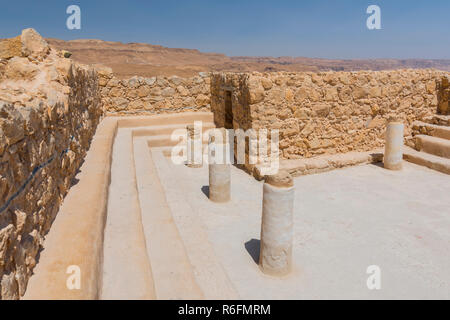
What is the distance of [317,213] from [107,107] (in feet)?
27.3

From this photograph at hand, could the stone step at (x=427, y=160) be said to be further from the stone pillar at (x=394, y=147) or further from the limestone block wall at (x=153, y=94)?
the limestone block wall at (x=153, y=94)

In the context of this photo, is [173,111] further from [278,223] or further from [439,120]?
[278,223]

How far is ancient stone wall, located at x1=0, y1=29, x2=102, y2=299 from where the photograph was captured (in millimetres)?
2008

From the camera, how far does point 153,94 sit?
37.7ft

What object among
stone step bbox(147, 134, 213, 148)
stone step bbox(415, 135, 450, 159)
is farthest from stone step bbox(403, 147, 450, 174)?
stone step bbox(147, 134, 213, 148)

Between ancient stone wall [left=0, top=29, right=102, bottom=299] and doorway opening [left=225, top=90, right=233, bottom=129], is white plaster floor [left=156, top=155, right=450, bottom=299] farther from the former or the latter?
doorway opening [left=225, top=90, right=233, bottom=129]

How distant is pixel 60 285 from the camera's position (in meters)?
2.21

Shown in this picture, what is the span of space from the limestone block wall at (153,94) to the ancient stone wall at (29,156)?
636 centimetres

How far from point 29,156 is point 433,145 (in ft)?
31.4

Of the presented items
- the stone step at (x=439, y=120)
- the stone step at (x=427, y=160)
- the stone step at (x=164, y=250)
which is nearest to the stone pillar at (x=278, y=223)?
the stone step at (x=164, y=250)

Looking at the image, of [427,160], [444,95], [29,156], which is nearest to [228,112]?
[427,160]

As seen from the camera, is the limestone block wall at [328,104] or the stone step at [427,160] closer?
the limestone block wall at [328,104]

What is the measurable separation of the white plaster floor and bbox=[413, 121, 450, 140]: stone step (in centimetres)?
188

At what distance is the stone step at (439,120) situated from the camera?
30.6ft
